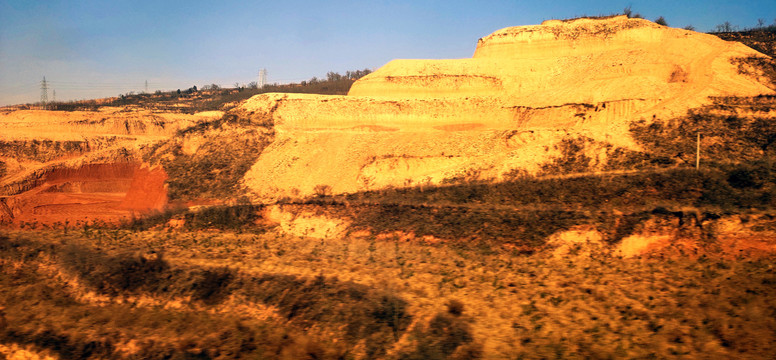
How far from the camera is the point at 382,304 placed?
400 inches

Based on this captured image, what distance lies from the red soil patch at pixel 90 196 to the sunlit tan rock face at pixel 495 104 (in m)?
5.41

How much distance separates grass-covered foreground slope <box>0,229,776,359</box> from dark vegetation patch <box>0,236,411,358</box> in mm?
37

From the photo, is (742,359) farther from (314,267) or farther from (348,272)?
(314,267)

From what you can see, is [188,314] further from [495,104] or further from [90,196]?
[495,104]

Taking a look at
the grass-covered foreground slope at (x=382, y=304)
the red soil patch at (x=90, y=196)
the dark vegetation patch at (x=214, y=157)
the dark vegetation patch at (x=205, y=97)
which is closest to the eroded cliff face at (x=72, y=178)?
the red soil patch at (x=90, y=196)

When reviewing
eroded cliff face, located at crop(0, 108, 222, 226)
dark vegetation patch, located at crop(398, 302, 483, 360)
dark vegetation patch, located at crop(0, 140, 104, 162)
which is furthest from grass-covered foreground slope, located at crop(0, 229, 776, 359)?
dark vegetation patch, located at crop(0, 140, 104, 162)

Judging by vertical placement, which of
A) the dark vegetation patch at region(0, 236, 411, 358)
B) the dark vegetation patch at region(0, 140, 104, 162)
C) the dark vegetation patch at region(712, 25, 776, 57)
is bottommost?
the dark vegetation patch at region(0, 236, 411, 358)

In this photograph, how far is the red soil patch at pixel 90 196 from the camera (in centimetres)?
2172

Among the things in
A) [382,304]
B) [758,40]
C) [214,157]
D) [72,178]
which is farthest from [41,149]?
[758,40]

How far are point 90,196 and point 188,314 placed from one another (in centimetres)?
1818

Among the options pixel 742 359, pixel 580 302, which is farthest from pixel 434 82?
pixel 742 359

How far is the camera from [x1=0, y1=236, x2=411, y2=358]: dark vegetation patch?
903 cm

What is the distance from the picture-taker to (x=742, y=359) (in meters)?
7.57

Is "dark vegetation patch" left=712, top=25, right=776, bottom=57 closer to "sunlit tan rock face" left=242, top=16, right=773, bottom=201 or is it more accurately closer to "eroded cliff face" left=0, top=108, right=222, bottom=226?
"sunlit tan rock face" left=242, top=16, right=773, bottom=201
